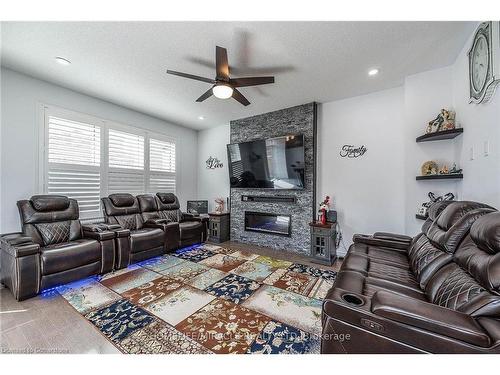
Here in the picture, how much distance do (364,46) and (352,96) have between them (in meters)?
1.41

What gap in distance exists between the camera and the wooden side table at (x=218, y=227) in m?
4.58

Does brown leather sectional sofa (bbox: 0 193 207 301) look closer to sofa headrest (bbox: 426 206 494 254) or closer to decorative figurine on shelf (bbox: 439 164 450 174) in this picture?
sofa headrest (bbox: 426 206 494 254)

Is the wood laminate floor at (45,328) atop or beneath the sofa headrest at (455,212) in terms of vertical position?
beneath

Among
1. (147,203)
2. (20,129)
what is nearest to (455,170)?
(147,203)

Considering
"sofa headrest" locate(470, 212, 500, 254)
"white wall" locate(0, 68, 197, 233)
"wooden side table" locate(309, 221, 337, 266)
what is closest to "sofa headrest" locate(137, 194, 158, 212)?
"white wall" locate(0, 68, 197, 233)

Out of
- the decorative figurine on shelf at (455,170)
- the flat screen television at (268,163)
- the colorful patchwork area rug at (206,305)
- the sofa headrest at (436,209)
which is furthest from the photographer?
the flat screen television at (268,163)

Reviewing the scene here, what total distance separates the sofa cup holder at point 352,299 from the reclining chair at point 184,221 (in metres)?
3.38

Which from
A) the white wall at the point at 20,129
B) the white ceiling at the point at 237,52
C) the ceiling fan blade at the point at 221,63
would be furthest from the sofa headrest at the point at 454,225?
the white wall at the point at 20,129

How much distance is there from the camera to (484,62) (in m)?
1.82

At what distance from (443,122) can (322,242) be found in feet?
7.39

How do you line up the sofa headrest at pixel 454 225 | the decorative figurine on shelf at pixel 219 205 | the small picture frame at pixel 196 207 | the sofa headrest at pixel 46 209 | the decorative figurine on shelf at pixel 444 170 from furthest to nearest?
the small picture frame at pixel 196 207 → the decorative figurine on shelf at pixel 219 205 → the sofa headrest at pixel 46 209 → the decorative figurine on shelf at pixel 444 170 → the sofa headrest at pixel 454 225

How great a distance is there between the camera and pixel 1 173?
109 inches

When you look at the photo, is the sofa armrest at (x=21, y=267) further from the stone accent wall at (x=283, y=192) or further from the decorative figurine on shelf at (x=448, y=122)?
the decorative figurine on shelf at (x=448, y=122)
